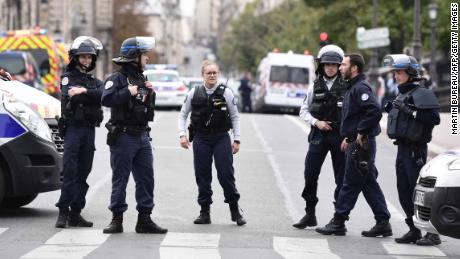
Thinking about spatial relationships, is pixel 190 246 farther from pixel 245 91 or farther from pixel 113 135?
pixel 245 91

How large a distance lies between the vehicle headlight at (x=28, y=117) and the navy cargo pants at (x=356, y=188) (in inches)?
121

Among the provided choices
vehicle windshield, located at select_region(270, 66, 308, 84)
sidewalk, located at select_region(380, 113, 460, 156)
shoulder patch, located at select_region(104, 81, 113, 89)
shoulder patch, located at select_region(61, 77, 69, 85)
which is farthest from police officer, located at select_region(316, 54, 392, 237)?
vehicle windshield, located at select_region(270, 66, 308, 84)

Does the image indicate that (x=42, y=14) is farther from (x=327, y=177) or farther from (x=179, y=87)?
(x=327, y=177)

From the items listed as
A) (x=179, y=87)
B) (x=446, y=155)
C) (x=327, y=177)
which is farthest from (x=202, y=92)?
(x=179, y=87)

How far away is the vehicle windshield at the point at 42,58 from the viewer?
1584 inches

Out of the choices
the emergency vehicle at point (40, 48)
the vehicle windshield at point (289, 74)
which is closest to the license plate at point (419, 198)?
the emergency vehicle at point (40, 48)

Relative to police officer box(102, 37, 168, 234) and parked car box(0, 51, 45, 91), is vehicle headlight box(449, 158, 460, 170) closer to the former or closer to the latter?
police officer box(102, 37, 168, 234)

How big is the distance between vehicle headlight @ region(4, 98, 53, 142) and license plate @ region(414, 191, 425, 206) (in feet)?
13.3

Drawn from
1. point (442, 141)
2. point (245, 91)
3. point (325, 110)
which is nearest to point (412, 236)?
point (325, 110)

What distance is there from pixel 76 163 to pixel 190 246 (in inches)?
70.7

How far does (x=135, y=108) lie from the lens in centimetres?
1156

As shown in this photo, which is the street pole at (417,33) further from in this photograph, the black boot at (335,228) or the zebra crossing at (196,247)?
the zebra crossing at (196,247)

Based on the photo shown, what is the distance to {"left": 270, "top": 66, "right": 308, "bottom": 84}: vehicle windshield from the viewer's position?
1890 inches

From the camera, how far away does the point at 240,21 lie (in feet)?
395
